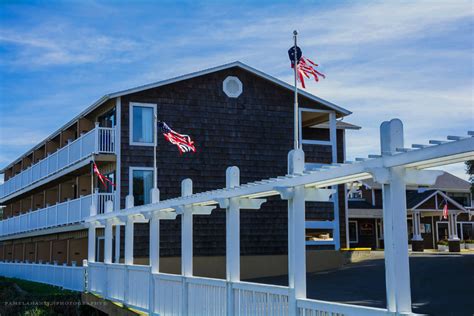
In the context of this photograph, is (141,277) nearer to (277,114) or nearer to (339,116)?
(277,114)

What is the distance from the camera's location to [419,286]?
18.3 m

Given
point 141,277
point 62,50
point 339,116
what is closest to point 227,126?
point 339,116

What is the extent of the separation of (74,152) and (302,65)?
38.8ft

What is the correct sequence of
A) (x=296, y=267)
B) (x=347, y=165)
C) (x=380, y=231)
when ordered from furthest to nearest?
(x=380, y=231)
(x=296, y=267)
(x=347, y=165)

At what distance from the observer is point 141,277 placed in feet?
48.1

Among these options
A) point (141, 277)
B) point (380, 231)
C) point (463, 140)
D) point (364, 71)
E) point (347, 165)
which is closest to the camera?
point (463, 140)

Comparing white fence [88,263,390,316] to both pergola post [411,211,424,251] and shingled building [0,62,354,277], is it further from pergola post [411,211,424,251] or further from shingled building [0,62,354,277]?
pergola post [411,211,424,251]

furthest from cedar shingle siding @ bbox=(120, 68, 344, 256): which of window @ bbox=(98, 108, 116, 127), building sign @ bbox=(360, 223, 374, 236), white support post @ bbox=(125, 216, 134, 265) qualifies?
building sign @ bbox=(360, 223, 374, 236)

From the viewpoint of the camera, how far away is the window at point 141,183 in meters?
26.1

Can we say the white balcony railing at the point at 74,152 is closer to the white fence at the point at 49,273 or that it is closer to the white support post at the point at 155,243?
the white fence at the point at 49,273

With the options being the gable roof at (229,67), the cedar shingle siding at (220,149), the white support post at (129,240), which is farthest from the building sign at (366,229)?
the white support post at (129,240)

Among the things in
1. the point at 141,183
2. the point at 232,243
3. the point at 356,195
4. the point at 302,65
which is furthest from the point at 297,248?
the point at 356,195

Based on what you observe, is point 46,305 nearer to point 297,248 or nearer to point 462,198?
point 297,248

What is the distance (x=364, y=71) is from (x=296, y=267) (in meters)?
14.1
